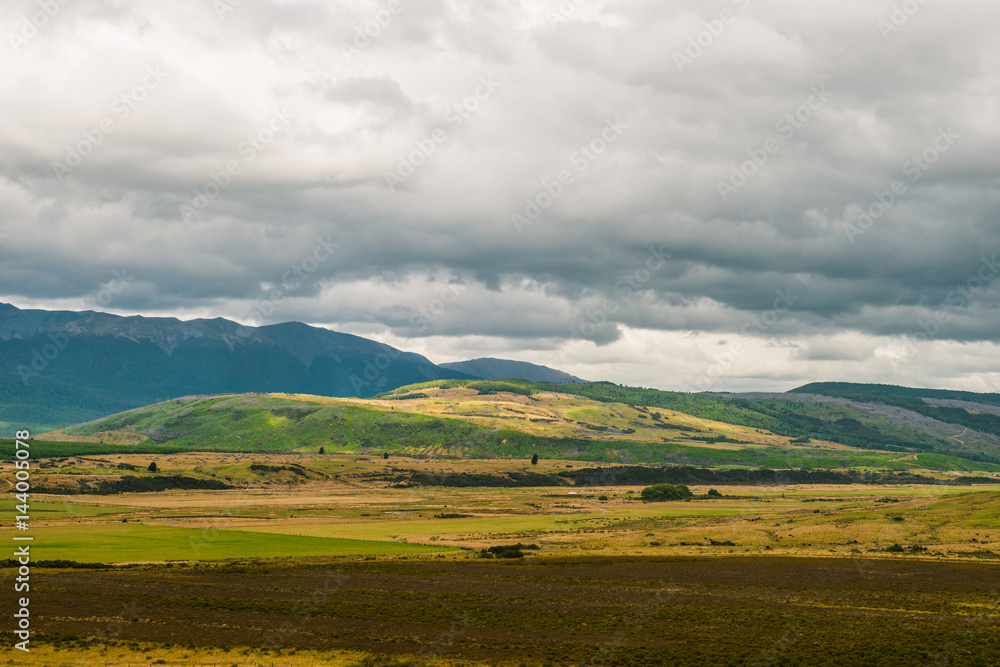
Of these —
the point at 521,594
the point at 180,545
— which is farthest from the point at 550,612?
the point at 180,545

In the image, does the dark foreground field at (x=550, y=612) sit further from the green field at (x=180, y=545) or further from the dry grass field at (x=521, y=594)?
the green field at (x=180, y=545)

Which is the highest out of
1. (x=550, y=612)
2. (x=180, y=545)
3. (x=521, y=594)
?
(x=550, y=612)

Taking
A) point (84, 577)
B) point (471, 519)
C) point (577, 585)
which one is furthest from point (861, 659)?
point (471, 519)

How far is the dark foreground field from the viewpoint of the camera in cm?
5650

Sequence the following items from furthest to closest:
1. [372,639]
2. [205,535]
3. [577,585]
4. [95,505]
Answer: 1. [95,505]
2. [205,535]
3. [577,585]
4. [372,639]

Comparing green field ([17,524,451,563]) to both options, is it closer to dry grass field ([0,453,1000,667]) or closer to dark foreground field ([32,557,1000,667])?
dry grass field ([0,453,1000,667])

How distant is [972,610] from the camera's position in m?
68.8

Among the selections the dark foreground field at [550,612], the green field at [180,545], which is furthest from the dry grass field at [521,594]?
the green field at [180,545]

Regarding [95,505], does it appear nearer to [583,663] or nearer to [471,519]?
[471,519]

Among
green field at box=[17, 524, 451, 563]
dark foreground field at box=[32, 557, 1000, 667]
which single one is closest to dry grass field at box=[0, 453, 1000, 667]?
dark foreground field at box=[32, 557, 1000, 667]

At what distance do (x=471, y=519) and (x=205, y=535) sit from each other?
200 ft

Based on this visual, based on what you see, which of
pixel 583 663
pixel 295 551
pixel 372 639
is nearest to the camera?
pixel 583 663

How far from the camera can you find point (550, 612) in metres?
69.8

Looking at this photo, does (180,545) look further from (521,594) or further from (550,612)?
(550,612)
